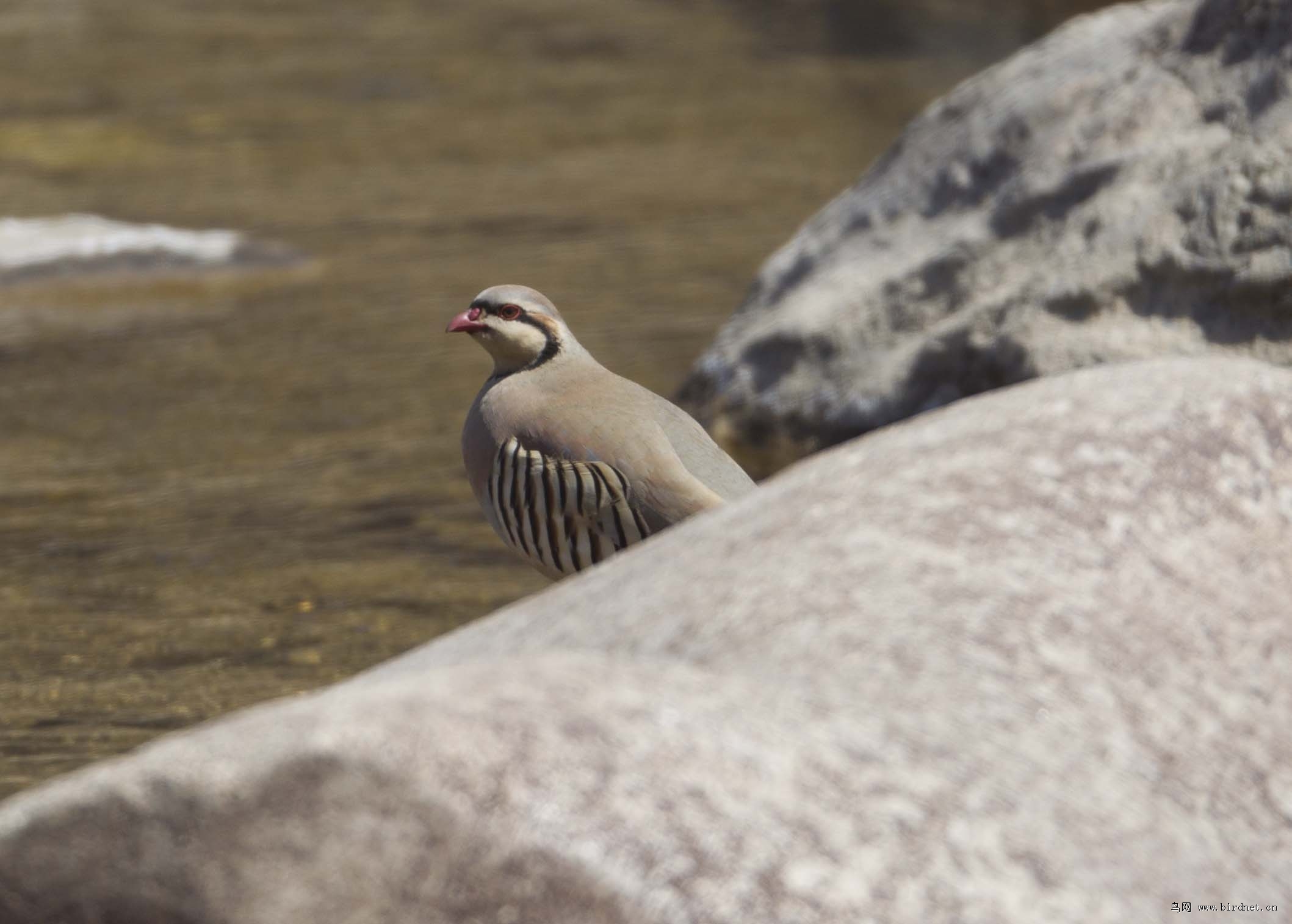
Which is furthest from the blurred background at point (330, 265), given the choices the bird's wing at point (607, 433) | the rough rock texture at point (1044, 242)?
the rough rock texture at point (1044, 242)

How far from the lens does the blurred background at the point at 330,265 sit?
4457mm

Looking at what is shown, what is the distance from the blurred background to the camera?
4457mm

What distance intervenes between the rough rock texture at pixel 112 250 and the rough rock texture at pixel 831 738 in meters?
5.97

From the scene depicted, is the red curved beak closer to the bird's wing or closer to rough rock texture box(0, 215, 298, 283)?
the bird's wing

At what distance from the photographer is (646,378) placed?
6320 millimetres

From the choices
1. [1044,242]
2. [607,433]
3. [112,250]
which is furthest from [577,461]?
[112,250]

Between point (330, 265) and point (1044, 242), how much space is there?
3877 mm

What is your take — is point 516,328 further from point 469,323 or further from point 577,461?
point 577,461

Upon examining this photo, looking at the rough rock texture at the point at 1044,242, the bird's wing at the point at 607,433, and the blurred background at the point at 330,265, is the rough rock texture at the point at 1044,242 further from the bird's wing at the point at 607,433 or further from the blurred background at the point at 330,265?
the bird's wing at the point at 607,433

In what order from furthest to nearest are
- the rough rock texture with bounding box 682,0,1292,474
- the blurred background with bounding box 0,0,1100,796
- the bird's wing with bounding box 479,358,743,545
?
the rough rock texture with bounding box 682,0,1292,474
the blurred background with bounding box 0,0,1100,796
the bird's wing with bounding box 479,358,743,545

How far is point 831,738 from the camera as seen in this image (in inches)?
72.0

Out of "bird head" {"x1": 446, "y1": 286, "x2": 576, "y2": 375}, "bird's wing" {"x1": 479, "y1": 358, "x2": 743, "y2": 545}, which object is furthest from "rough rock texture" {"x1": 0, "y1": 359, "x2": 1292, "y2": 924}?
"bird head" {"x1": 446, "y1": 286, "x2": 576, "y2": 375}

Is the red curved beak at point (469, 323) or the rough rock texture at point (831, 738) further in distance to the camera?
the red curved beak at point (469, 323)

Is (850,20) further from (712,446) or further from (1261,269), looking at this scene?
(712,446)
